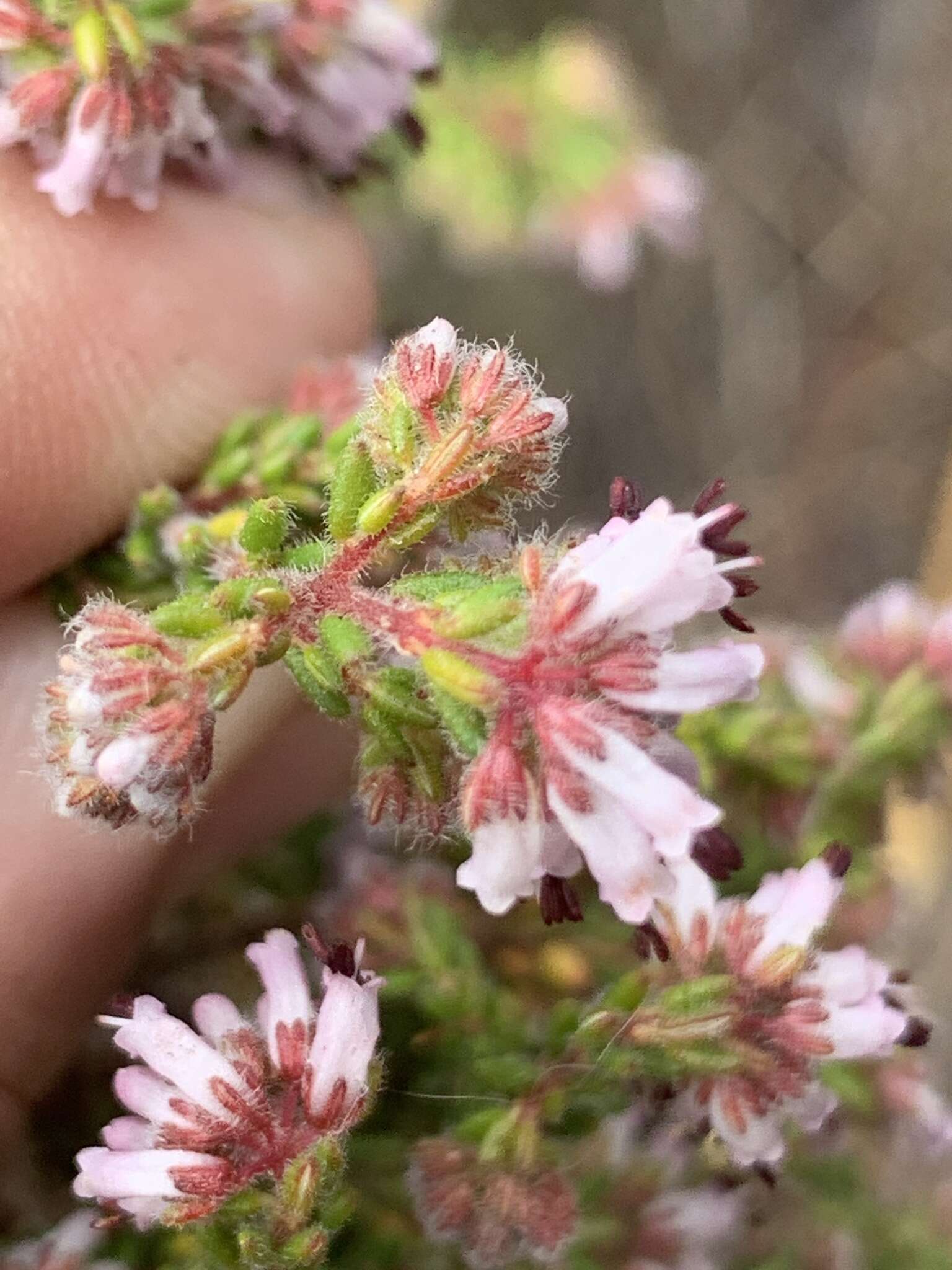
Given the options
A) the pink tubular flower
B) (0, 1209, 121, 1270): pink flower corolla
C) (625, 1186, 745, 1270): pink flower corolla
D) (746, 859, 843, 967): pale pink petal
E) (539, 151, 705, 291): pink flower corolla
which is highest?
(539, 151, 705, 291): pink flower corolla

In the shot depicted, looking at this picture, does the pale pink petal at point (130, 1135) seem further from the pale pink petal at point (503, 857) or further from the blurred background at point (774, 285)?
the blurred background at point (774, 285)

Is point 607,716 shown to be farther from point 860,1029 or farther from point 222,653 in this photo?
point 860,1029

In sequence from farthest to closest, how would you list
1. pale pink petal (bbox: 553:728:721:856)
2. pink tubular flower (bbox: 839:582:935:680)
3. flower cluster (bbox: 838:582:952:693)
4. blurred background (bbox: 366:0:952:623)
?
blurred background (bbox: 366:0:952:623) < pink tubular flower (bbox: 839:582:935:680) < flower cluster (bbox: 838:582:952:693) < pale pink petal (bbox: 553:728:721:856)

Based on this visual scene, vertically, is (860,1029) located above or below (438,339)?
below

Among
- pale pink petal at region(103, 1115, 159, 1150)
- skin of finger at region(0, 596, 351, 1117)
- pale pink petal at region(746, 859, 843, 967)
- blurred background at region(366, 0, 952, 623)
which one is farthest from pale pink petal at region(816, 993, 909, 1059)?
blurred background at region(366, 0, 952, 623)

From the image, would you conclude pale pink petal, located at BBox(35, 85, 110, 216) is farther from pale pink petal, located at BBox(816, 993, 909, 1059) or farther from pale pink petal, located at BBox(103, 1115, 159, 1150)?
pale pink petal, located at BBox(816, 993, 909, 1059)

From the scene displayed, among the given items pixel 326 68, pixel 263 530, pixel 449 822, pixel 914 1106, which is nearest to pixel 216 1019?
pixel 449 822

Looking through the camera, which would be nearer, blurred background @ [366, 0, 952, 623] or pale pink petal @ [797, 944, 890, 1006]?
pale pink petal @ [797, 944, 890, 1006]
